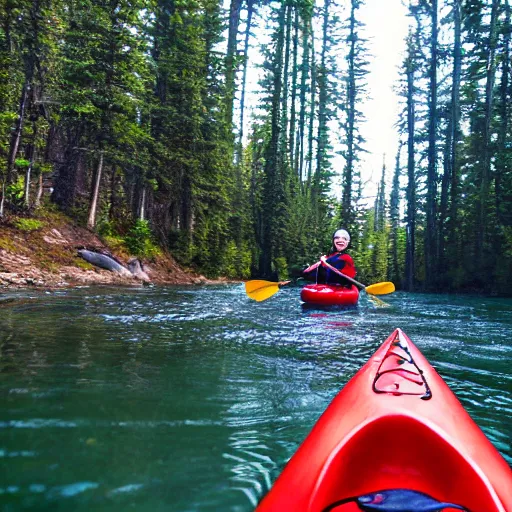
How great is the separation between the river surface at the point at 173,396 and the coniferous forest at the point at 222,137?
6296mm

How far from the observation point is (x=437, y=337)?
215 inches

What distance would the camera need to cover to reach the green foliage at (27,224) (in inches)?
374

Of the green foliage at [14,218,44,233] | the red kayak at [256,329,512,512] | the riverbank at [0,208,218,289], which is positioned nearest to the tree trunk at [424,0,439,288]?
the riverbank at [0,208,218,289]

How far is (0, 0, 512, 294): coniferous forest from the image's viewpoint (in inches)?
410

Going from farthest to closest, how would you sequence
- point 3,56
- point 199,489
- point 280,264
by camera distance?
point 280,264, point 3,56, point 199,489

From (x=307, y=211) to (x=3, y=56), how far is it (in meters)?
14.1

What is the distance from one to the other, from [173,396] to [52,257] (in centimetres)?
812

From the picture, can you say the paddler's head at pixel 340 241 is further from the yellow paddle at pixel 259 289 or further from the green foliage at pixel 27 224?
the green foliage at pixel 27 224

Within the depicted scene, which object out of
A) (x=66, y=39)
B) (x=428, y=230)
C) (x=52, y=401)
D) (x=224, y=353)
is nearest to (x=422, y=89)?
(x=428, y=230)

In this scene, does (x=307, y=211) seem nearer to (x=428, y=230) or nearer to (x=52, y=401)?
(x=428, y=230)

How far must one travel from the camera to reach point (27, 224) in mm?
9641

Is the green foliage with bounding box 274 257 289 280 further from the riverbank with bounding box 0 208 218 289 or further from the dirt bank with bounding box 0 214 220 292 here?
the dirt bank with bounding box 0 214 220 292

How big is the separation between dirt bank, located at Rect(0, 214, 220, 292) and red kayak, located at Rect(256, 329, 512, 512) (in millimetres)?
7941

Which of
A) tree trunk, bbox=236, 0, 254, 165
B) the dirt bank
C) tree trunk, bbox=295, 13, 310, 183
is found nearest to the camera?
the dirt bank
